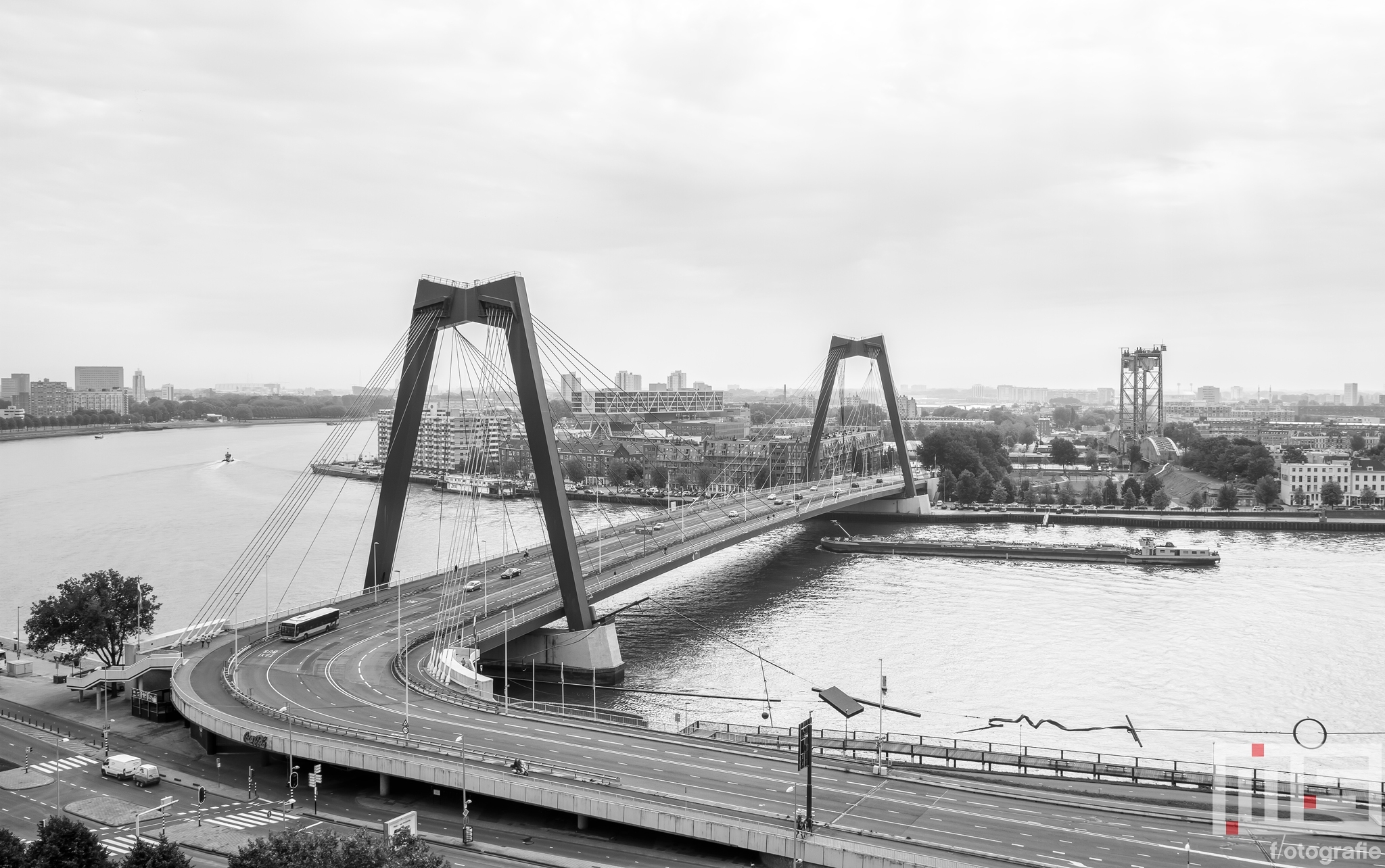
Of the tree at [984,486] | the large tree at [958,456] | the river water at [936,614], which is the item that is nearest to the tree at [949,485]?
the tree at [984,486]

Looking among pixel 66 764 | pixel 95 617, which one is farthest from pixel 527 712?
pixel 95 617

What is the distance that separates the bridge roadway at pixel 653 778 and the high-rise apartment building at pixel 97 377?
166 meters

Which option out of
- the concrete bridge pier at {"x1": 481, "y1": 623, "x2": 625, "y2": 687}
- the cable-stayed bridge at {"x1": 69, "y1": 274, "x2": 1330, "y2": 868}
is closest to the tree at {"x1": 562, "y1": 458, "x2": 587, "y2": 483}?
the cable-stayed bridge at {"x1": 69, "y1": 274, "x2": 1330, "y2": 868}

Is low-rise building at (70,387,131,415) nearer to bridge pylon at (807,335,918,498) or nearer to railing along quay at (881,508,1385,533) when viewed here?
bridge pylon at (807,335,918,498)

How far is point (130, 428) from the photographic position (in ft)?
367

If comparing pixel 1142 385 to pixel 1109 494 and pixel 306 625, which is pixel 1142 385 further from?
pixel 306 625

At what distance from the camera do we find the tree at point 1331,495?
46.4 meters

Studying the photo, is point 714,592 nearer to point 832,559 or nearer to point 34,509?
point 832,559

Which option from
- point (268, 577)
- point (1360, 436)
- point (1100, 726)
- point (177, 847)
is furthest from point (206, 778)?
point (1360, 436)

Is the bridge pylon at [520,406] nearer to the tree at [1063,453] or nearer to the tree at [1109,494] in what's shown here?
the tree at [1109,494]

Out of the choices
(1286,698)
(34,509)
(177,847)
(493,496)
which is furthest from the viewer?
(493,496)

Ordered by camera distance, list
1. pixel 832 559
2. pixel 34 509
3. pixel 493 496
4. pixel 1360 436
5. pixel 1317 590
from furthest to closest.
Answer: pixel 1360 436 → pixel 493 496 → pixel 34 509 → pixel 832 559 → pixel 1317 590

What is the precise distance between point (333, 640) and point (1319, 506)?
47.3m

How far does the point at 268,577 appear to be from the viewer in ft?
94.2
